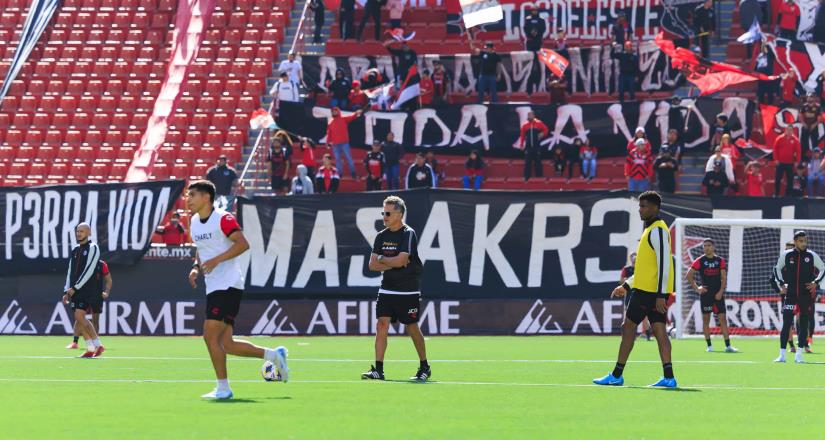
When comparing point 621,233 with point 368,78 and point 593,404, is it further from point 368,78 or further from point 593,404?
point 593,404

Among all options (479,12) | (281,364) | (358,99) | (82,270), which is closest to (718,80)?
(479,12)

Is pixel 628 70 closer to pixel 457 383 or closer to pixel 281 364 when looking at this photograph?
pixel 457 383

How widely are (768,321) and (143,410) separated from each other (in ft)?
63.2

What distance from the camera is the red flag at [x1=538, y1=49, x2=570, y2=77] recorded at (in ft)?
116

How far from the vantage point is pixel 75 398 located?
43.9ft

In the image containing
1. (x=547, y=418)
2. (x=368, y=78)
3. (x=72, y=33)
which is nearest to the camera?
(x=547, y=418)

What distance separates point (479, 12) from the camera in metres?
36.4

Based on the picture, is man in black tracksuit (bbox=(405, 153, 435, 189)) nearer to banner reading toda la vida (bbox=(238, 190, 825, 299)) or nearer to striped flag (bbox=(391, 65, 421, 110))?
banner reading toda la vida (bbox=(238, 190, 825, 299))

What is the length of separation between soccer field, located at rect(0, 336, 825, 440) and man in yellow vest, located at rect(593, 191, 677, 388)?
0.39 meters

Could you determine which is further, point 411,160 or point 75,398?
point 411,160

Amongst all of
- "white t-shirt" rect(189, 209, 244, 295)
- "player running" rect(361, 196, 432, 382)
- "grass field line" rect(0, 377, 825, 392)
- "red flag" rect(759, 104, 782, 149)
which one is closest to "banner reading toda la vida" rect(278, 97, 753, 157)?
"red flag" rect(759, 104, 782, 149)

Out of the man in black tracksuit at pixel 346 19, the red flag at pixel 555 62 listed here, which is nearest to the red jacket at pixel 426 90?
the red flag at pixel 555 62

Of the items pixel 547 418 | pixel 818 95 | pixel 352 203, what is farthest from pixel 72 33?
pixel 547 418

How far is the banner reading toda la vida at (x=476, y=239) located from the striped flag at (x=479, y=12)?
7.42 metres
